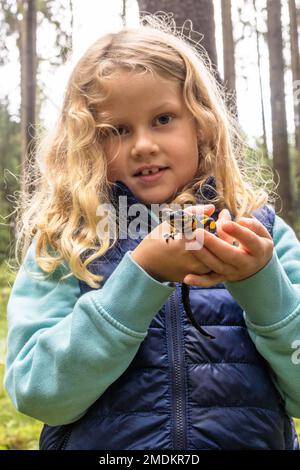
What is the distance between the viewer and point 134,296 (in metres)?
1.48

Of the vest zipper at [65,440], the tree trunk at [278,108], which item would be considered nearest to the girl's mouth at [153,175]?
the vest zipper at [65,440]

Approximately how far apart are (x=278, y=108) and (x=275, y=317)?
8.77 m

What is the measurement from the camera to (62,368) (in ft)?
5.01

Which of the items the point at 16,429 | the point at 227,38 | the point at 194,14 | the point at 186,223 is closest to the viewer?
the point at 186,223

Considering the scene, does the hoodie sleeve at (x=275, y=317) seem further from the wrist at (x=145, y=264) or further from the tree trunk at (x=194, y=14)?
the tree trunk at (x=194, y=14)

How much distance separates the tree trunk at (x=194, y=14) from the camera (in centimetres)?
287

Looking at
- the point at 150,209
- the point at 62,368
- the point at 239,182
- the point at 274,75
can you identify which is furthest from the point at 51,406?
the point at 274,75

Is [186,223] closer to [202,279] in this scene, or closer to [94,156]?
[202,279]

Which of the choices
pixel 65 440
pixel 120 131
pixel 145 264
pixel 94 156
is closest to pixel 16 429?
pixel 65 440

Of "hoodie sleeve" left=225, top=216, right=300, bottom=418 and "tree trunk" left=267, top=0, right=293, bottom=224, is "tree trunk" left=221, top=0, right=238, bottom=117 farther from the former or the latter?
"hoodie sleeve" left=225, top=216, right=300, bottom=418

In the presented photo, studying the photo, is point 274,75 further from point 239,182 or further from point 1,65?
point 239,182

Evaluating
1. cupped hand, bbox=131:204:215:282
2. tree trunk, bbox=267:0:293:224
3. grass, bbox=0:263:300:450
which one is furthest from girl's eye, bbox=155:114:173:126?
tree trunk, bbox=267:0:293:224

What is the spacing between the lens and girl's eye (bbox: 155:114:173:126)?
1.81 metres
